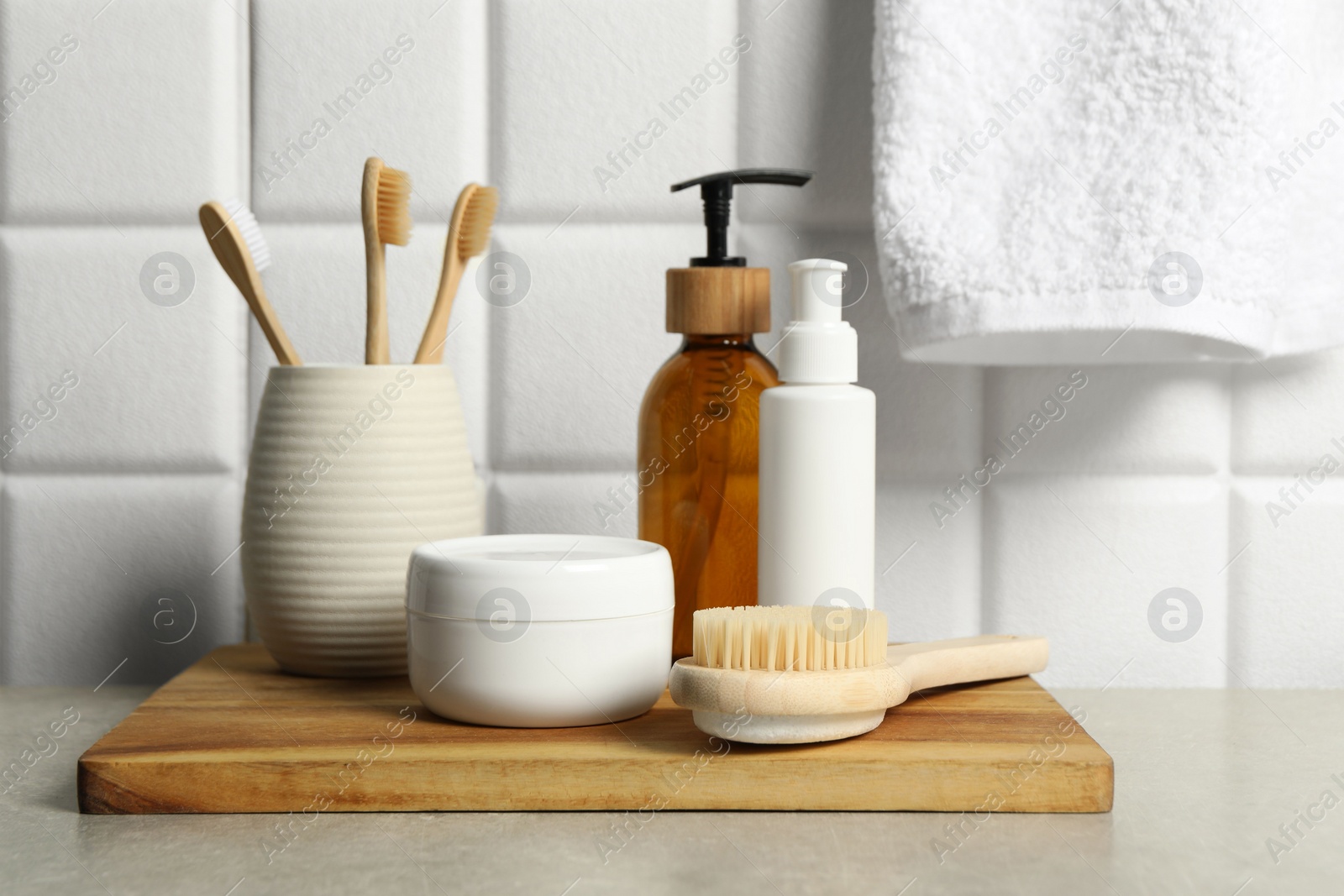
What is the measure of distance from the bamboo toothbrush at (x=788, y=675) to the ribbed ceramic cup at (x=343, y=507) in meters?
0.16

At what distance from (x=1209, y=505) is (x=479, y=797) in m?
0.43

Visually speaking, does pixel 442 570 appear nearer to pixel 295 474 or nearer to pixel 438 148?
pixel 295 474

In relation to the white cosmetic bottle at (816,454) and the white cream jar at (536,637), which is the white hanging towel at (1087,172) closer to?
the white cosmetic bottle at (816,454)

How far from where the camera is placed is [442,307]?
0.53m

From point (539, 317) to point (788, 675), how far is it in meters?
0.29

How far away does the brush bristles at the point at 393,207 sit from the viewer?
51 centimetres

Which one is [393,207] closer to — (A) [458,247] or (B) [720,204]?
(A) [458,247]

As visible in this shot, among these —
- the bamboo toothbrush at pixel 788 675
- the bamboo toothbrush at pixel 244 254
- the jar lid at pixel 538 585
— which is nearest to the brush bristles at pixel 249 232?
the bamboo toothbrush at pixel 244 254

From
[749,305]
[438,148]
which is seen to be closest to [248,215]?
[438,148]

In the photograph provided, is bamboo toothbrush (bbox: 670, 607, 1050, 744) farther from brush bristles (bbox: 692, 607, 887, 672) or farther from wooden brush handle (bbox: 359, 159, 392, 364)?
wooden brush handle (bbox: 359, 159, 392, 364)

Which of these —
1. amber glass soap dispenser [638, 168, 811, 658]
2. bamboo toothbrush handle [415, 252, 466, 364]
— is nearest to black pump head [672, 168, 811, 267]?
amber glass soap dispenser [638, 168, 811, 658]

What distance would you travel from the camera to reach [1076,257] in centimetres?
51

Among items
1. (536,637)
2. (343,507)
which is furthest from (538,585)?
(343,507)

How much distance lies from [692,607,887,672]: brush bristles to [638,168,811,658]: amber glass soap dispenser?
0.35 ft
